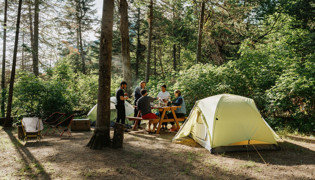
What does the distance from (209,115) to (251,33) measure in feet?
37.4

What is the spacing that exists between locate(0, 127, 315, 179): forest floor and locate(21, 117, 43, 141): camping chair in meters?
0.36

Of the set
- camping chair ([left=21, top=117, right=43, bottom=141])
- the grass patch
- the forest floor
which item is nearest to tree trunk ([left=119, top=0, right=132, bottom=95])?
camping chair ([left=21, top=117, right=43, bottom=141])

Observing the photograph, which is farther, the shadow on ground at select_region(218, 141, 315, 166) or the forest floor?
the shadow on ground at select_region(218, 141, 315, 166)

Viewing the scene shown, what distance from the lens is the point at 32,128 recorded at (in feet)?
21.2

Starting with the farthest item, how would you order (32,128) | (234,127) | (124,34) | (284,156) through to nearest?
(124,34) < (32,128) < (234,127) < (284,156)

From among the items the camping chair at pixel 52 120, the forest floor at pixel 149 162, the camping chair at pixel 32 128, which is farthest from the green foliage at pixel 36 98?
the forest floor at pixel 149 162

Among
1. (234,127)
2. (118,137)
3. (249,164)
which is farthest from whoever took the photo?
(118,137)

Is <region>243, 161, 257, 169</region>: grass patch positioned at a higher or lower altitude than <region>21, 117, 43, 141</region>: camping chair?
lower

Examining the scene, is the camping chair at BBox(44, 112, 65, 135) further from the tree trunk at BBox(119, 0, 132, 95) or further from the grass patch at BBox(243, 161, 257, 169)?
the grass patch at BBox(243, 161, 257, 169)

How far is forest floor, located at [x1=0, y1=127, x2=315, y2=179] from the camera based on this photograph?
3.79 m

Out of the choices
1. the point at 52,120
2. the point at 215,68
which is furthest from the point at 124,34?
the point at 52,120

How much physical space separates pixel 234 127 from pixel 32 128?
5.76 meters

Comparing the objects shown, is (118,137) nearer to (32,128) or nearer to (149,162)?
(149,162)

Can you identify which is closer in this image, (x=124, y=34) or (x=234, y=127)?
(x=234, y=127)
